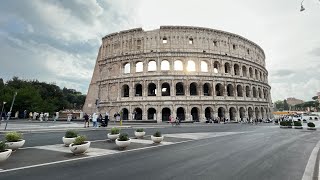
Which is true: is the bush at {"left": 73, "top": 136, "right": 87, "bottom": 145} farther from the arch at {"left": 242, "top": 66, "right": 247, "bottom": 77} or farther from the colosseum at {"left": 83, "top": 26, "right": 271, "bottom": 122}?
the arch at {"left": 242, "top": 66, "right": 247, "bottom": 77}

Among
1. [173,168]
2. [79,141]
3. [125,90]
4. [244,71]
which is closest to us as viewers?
[173,168]

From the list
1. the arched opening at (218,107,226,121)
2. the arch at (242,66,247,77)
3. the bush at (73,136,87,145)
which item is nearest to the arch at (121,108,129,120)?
the arched opening at (218,107,226,121)

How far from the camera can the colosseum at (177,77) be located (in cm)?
3909

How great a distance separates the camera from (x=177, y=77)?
3931 centimetres

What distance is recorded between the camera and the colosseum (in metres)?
39.1

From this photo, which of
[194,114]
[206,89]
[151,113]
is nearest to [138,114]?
[151,113]

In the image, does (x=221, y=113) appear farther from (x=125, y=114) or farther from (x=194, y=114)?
(x=125, y=114)

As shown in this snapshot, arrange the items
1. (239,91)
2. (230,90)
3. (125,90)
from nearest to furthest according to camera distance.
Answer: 1. (230,90)
2. (125,90)
3. (239,91)

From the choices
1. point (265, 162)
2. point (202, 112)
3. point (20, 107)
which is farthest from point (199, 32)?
point (20, 107)

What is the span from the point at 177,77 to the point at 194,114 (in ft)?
27.3

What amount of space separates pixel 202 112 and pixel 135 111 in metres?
12.6

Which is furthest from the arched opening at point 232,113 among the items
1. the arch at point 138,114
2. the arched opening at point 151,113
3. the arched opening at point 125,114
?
the arched opening at point 125,114

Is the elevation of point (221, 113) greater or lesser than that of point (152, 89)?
lesser

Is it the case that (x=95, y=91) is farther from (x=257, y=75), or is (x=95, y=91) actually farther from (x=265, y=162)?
(x=265, y=162)
